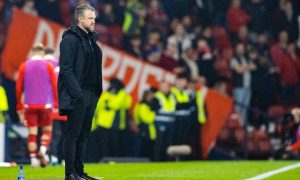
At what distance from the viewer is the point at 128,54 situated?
20.7 m

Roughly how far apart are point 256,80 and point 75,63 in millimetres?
11966

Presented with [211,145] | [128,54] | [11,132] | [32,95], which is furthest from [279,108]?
[32,95]

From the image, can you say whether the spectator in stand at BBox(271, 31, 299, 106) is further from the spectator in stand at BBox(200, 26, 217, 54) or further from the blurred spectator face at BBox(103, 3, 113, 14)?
the blurred spectator face at BBox(103, 3, 113, 14)

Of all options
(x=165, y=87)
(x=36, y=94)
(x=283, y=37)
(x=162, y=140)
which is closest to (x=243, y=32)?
(x=283, y=37)

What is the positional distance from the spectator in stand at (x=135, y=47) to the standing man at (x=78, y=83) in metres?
11.2

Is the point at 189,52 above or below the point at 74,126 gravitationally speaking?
above

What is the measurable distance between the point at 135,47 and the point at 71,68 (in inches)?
462

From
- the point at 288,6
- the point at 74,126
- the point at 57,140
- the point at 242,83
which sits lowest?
the point at 74,126

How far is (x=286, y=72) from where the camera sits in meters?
21.5

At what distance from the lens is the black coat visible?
9391mm

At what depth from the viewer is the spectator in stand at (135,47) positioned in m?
21.0

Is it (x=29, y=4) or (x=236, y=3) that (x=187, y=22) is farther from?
(x=29, y=4)

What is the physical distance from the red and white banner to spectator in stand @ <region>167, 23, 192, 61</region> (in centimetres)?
89

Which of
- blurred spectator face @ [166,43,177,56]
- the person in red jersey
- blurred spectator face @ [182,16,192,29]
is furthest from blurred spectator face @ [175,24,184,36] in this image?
the person in red jersey
